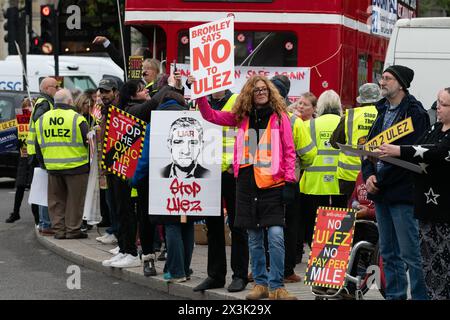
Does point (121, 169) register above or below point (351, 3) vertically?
below

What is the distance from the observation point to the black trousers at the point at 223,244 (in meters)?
10.5

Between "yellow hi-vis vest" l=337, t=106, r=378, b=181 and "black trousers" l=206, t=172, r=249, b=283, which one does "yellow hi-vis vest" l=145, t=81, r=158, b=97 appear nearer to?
"black trousers" l=206, t=172, r=249, b=283

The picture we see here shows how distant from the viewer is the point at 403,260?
9016 mm

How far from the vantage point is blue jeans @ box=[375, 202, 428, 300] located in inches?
348

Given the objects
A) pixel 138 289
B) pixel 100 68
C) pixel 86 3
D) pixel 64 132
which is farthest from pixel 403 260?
pixel 86 3

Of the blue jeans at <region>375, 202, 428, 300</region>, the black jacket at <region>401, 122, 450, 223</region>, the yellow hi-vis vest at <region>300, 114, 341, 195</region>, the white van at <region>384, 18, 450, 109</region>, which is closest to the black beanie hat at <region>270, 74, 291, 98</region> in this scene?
the yellow hi-vis vest at <region>300, 114, 341, 195</region>

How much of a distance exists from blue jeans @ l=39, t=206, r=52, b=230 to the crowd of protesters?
0.74 metres

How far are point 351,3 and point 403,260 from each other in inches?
291

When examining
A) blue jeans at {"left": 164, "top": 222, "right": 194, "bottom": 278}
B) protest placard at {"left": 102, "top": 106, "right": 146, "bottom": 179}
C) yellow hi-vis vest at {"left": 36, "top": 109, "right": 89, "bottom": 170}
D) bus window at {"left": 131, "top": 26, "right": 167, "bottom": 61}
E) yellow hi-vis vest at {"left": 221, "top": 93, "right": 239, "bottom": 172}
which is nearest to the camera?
yellow hi-vis vest at {"left": 221, "top": 93, "right": 239, "bottom": 172}

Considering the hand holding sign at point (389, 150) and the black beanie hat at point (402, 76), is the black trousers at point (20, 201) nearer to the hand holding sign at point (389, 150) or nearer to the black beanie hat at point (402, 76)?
the black beanie hat at point (402, 76)

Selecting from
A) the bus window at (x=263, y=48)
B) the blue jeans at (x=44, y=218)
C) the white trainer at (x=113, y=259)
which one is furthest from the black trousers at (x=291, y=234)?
the blue jeans at (x=44, y=218)

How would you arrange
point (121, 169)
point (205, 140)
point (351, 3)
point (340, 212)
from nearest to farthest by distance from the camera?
point (340, 212) < point (205, 140) < point (121, 169) < point (351, 3)

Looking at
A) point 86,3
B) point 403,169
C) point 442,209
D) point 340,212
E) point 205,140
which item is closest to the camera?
point 442,209

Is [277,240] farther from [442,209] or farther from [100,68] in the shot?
[100,68]
